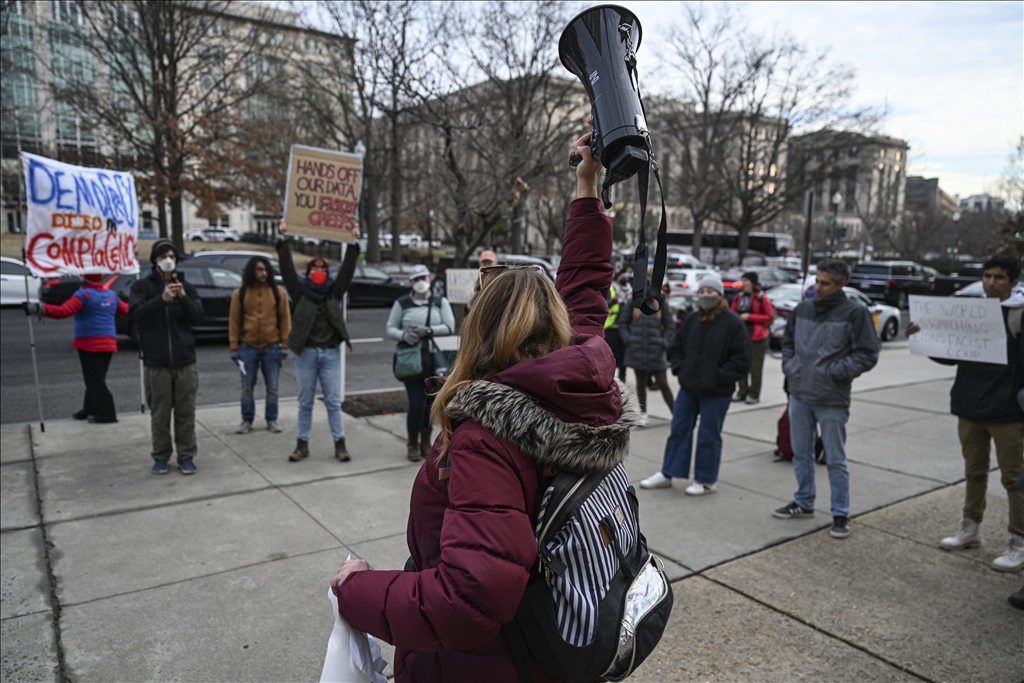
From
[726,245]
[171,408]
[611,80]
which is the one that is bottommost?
[171,408]

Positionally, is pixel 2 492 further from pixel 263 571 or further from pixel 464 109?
pixel 464 109

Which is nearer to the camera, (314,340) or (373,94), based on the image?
(314,340)

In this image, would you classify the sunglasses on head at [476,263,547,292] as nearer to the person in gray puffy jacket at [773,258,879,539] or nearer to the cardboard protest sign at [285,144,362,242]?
the person in gray puffy jacket at [773,258,879,539]

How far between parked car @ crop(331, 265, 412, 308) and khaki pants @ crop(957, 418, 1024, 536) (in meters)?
18.5

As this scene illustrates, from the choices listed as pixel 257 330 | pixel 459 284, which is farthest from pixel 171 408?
pixel 459 284

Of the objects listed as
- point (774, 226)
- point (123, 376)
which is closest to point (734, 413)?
point (123, 376)

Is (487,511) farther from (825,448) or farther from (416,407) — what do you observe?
(416,407)

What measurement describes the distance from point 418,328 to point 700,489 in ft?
9.12

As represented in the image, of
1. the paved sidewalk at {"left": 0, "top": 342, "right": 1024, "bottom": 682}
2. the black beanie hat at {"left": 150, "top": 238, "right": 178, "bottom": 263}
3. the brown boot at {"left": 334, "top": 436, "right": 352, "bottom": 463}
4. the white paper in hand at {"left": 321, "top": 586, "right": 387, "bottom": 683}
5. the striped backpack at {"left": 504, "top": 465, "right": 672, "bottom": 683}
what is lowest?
the paved sidewalk at {"left": 0, "top": 342, "right": 1024, "bottom": 682}

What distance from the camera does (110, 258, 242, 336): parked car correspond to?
13.9 metres

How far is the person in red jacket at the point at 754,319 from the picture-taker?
941 centimetres

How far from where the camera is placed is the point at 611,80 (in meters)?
1.80

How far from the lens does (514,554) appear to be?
4.54 ft

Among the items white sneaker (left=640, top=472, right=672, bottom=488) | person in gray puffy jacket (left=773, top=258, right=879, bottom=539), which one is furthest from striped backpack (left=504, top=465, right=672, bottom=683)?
white sneaker (left=640, top=472, right=672, bottom=488)
